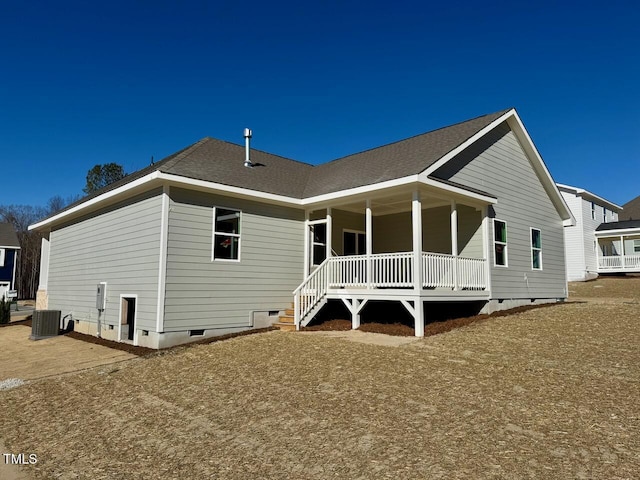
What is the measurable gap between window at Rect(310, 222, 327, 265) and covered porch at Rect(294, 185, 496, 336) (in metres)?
0.03

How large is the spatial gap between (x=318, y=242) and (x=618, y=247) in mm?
29141

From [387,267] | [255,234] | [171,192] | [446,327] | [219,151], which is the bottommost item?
[446,327]

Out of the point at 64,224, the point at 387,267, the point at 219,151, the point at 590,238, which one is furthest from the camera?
the point at 590,238

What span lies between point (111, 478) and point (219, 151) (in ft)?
36.3

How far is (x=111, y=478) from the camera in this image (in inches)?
164

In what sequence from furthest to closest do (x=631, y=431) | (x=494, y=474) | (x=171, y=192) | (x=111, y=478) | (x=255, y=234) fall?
1. (x=255, y=234)
2. (x=171, y=192)
3. (x=631, y=431)
4. (x=111, y=478)
5. (x=494, y=474)

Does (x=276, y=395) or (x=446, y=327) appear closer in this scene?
(x=276, y=395)

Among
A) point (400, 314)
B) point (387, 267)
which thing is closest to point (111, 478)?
point (387, 267)

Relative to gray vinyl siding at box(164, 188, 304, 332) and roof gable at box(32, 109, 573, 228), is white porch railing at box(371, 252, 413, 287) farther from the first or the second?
gray vinyl siding at box(164, 188, 304, 332)

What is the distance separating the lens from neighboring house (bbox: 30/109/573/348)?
427 inches

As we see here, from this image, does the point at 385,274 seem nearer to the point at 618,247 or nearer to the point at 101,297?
the point at 101,297

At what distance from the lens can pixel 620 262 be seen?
98.9 ft

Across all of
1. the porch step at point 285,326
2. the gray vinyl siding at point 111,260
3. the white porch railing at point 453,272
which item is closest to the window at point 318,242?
the porch step at point 285,326

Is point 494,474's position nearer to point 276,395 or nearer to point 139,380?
point 276,395
